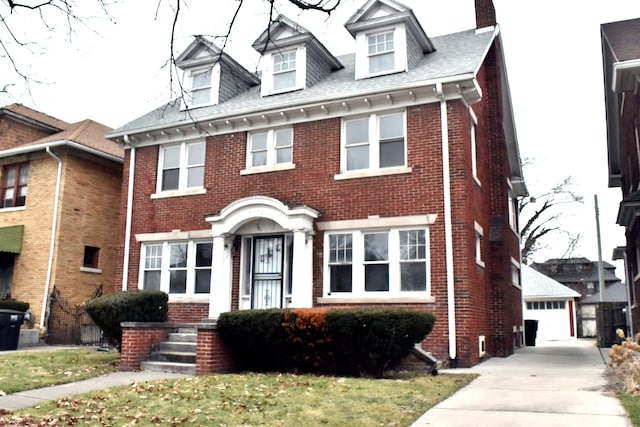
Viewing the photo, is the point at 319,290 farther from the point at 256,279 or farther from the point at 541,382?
the point at 541,382

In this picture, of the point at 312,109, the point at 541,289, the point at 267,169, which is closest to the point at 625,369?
the point at 312,109

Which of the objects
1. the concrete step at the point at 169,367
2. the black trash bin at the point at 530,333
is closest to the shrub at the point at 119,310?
the concrete step at the point at 169,367

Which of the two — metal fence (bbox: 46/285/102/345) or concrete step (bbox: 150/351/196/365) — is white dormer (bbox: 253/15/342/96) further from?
metal fence (bbox: 46/285/102/345)

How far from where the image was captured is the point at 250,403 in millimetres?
7711

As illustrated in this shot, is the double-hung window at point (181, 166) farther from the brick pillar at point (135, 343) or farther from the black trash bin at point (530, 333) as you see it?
the black trash bin at point (530, 333)

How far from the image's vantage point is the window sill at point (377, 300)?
1316cm

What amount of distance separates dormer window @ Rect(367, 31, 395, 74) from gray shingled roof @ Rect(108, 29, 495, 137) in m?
0.39

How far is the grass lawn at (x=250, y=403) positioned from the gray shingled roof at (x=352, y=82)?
258 inches

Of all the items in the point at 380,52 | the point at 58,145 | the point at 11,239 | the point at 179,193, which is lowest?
the point at 11,239

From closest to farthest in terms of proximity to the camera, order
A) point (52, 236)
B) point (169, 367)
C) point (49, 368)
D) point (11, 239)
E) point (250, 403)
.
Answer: point (250, 403) → point (49, 368) → point (169, 367) → point (52, 236) → point (11, 239)

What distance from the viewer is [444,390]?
8969mm

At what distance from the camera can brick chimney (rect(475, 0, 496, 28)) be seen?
17.8 metres

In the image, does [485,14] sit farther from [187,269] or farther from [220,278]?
[187,269]

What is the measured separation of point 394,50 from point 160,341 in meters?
9.26
